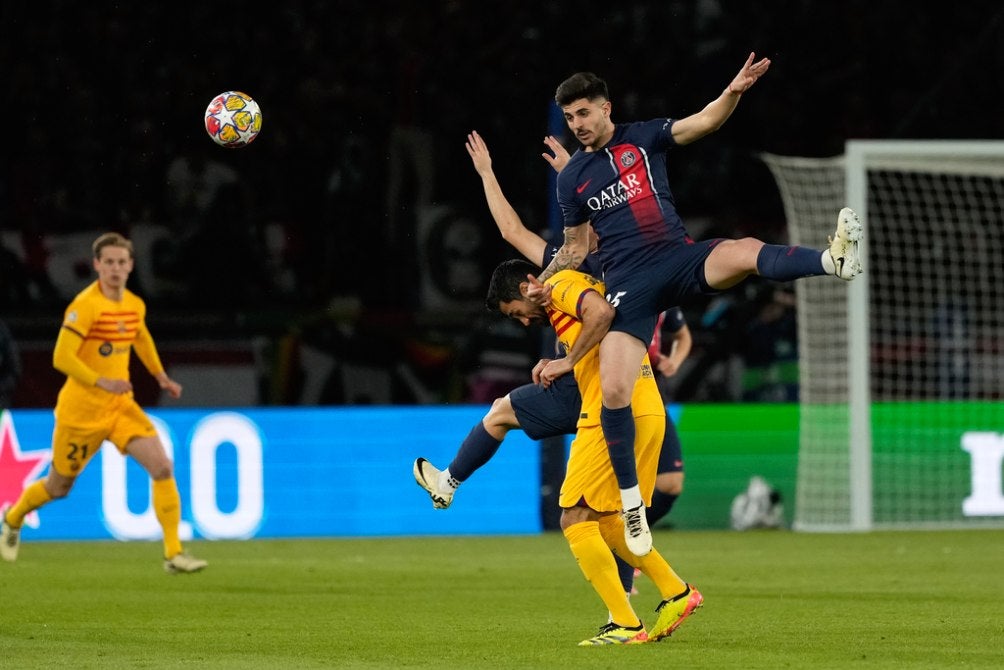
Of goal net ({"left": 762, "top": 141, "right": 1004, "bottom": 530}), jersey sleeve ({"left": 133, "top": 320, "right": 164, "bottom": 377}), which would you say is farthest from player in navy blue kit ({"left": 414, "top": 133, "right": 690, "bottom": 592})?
goal net ({"left": 762, "top": 141, "right": 1004, "bottom": 530})

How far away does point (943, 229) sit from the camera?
1702 cm

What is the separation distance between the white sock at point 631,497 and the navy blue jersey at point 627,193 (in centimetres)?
103

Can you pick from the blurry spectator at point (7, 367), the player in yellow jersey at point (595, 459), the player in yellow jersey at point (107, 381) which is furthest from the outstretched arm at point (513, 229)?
the blurry spectator at point (7, 367)

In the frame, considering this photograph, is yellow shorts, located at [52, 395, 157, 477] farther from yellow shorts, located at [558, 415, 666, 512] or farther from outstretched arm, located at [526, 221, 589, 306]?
yellow shorts, located at [558, 415, 666, 512]

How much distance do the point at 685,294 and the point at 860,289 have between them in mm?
7200

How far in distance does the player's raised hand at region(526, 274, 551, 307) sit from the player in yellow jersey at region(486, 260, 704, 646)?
2 cm

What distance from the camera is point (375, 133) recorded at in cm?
1794

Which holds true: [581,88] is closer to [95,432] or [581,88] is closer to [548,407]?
[548,407]

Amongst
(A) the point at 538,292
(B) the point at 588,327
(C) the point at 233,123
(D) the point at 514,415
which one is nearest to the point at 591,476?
(B) the point at 588,327

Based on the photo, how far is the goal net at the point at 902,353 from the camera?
14.5 meters

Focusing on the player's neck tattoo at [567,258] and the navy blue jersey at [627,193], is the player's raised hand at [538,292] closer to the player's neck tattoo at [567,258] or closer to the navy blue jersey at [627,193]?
the player's neck tattoo at [567,258]

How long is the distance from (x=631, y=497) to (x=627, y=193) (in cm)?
139

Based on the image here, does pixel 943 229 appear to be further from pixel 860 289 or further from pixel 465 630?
pixel 465 630

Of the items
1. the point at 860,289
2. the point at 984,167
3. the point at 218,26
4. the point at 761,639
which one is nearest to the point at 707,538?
the point at 860,289
